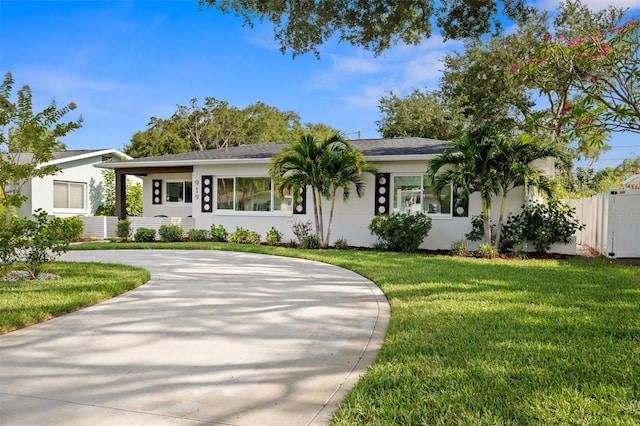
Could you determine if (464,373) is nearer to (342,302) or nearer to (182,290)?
(342,302)

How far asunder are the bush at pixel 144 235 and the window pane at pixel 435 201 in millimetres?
8809

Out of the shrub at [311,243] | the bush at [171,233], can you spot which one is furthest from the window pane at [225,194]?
the shrub at [311,243]

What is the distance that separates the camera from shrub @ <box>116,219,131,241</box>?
48.0 ft

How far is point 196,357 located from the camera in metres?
3.59

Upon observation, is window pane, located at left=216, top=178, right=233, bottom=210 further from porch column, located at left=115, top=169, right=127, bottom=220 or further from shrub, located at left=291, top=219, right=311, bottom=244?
porch column, located at left=115, top=169, right=127, bottom=220

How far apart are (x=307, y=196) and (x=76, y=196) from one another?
37.5 feet

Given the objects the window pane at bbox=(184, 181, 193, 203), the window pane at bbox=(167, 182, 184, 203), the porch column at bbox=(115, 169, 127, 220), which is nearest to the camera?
the porch column at bbox=(115, 169, 127, 220)

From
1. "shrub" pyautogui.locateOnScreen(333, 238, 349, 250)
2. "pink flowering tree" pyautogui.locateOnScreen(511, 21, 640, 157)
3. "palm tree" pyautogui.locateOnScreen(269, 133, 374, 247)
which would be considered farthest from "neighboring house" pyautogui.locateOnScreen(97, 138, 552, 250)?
"pink flowering tree" pyautogui.locateOnScreen(511, 21, 640, 157)

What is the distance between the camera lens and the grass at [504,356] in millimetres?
2598

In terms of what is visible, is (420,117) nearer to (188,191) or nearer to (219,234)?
(188,191)

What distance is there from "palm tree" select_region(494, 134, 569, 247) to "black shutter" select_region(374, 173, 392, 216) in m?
3.15

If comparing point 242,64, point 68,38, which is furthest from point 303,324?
point 242,64

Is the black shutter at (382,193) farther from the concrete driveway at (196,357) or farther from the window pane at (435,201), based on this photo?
the concrete driveway at (196,357)

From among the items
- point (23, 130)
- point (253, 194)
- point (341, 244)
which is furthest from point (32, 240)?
point (253, 194)
